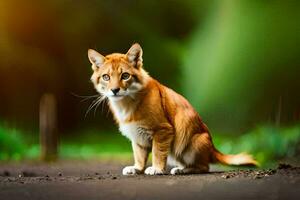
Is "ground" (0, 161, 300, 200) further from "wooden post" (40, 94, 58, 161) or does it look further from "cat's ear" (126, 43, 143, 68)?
"wooden post" (40, 94, 58, 161)

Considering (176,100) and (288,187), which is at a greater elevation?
(176,100)

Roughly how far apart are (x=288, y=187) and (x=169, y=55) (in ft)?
6.65

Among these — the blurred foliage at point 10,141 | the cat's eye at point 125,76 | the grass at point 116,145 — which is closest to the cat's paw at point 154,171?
the cat's eye at point 125,76

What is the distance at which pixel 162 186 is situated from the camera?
3.52 metres

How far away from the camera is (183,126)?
411 centimetres

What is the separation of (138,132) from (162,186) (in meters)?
0.61

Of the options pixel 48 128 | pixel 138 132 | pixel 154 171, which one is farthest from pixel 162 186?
pixel 48 128

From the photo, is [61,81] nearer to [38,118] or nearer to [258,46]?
[38,118]

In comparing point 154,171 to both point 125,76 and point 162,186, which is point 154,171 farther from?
point 125,76

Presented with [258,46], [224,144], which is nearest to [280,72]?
[258,46]

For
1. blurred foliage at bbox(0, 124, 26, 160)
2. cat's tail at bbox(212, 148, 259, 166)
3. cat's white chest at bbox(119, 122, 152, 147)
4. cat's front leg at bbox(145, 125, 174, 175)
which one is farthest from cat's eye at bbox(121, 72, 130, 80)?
blurred foliage at bbox(0, 124, 26, 160)

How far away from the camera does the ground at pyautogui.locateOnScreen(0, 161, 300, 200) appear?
3.32m

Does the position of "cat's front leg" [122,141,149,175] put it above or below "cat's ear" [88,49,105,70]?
below

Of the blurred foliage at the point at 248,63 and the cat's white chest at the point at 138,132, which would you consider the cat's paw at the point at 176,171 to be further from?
the blurred foliage at the point at 248,63
